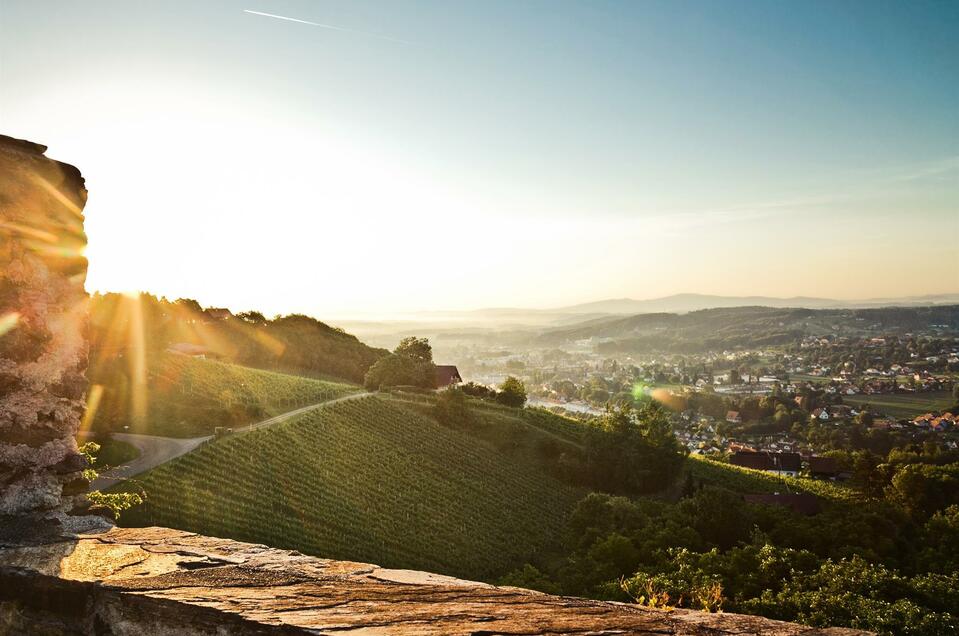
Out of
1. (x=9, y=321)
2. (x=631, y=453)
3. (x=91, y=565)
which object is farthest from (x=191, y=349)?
(x=91, y=565)

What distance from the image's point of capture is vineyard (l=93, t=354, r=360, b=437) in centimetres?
3338

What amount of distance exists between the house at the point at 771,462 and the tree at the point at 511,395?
2722 centimetres

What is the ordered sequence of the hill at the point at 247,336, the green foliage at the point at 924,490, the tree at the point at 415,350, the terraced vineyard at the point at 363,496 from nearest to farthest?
the terraced vineyard at the point at 363,496 → the green foliage at the point at 924,490 → the hill at the point at 247,336 → the tree at the point at 415,350

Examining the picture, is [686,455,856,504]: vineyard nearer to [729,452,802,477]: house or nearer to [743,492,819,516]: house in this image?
[743,492,819,516]: house

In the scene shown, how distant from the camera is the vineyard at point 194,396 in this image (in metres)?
33.4

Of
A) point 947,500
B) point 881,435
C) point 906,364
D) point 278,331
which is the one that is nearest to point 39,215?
point 947,500

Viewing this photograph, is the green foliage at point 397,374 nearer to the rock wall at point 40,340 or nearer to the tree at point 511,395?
the tree at point 511,395

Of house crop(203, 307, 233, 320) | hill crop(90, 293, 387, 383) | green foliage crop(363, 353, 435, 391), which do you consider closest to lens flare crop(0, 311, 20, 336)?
green foliage crop(363, 353, 435, 391)

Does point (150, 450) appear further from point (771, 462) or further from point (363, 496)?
point (771, 462)

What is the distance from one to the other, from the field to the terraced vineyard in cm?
10247

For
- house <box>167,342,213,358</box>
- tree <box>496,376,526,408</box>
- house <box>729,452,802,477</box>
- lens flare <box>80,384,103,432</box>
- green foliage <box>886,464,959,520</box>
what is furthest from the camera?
house <box>729,452,802,477</box>

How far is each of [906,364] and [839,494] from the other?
148 metres

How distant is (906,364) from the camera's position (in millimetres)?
155875

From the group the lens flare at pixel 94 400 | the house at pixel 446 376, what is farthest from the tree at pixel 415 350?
the lens flare at pixel 94 400
